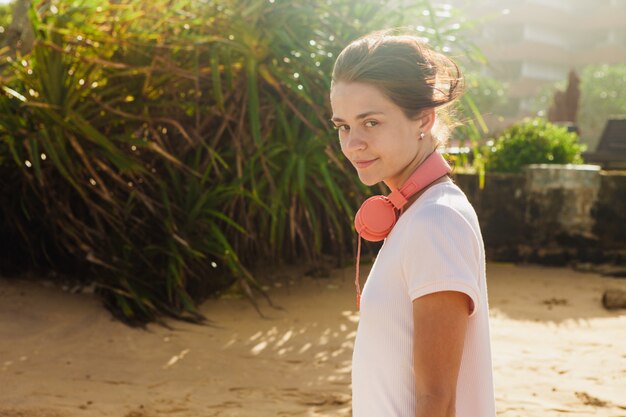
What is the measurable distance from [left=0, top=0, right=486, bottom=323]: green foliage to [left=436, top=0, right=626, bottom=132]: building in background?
4805 centimetres

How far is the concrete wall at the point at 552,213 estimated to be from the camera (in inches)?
259

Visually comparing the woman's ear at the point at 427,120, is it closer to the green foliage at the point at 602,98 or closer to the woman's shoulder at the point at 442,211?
the woman's shoulder at the point at 442,211

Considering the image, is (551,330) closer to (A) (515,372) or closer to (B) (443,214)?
(A) (515,372)

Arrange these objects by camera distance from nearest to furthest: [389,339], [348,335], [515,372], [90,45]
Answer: [389,339]
[515,372]
[348,335]
[90,45]

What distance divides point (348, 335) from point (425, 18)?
2453 millimetres

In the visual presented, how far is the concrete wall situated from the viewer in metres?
6.57

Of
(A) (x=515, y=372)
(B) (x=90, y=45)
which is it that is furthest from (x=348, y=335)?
(B) (x=90, y=45)

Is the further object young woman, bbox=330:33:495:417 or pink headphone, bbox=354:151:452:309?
pink headphone, bbox=354:151:452:309

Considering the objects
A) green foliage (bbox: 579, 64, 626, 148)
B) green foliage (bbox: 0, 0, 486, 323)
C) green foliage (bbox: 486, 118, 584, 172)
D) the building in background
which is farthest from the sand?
the building in background

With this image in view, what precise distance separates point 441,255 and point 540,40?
184 ft

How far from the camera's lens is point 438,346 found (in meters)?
1.20

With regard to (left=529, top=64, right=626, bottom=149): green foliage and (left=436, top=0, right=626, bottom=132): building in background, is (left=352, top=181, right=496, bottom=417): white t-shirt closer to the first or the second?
(left=529, top=64, right=626, bottom=149): green foliage

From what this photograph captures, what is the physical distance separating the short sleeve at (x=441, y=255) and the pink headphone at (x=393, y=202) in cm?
10

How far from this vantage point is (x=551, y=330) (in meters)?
4.64
